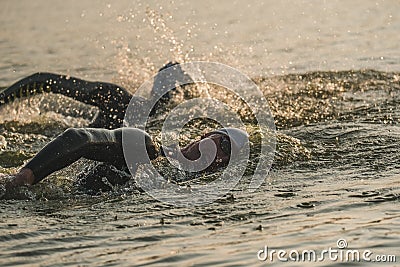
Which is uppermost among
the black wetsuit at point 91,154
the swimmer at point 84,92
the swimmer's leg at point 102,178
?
the swimmer at point 84,92

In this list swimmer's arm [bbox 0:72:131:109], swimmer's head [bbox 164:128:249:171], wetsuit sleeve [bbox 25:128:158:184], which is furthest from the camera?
swimmer's arm [bbox 0:72:131:109]

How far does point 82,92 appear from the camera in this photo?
8.69 m

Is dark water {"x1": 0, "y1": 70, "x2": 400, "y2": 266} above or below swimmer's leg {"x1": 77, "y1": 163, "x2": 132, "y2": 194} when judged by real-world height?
below

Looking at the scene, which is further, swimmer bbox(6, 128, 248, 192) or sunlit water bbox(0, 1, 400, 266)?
swimmer bbox(6, 128, 248, 192)

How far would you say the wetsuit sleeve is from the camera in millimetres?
6188

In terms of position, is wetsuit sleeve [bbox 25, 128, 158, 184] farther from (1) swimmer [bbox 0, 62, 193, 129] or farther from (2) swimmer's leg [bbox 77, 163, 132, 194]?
(1) swimmer [bbox 0, 62, 193, 129]

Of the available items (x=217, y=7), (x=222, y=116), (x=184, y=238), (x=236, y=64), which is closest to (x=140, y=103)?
(x=222, y=116)

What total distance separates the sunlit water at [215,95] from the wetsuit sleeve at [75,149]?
28 centimetres

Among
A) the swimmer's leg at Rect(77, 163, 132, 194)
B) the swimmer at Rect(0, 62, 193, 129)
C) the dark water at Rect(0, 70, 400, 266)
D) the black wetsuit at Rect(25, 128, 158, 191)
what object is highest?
the swimmer at Rect(0, 62, 193, 129)

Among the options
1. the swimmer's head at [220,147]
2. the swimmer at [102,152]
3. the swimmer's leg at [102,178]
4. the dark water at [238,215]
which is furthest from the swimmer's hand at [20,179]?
the swimmer's head at [220,147]

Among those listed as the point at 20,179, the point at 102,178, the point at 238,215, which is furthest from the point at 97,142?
the point at 238,215

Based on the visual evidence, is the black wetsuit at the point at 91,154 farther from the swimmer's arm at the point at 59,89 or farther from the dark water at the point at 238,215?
the swimmer's arm at the point at 59,89

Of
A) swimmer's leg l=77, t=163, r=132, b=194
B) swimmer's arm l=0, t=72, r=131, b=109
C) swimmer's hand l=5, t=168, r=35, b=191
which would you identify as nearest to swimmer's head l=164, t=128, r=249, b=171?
swimmer's leg l=77, t=163, r=132, b=194

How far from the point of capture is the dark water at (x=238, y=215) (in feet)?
17.2
